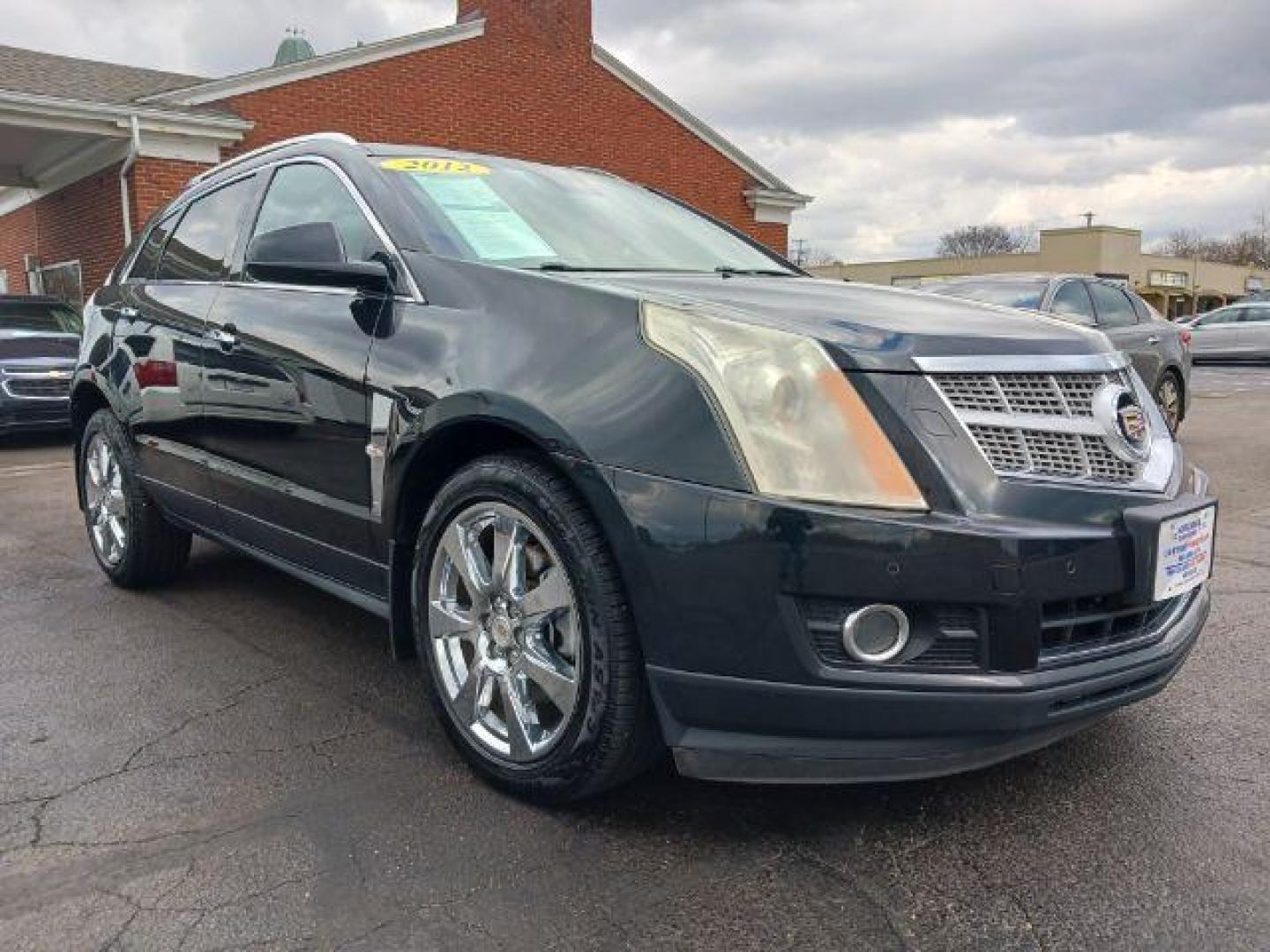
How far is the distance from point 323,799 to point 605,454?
119cm

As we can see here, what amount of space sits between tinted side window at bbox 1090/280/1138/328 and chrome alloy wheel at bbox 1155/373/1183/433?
632 millimetres

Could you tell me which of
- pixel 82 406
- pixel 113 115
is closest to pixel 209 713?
pixel 82 406

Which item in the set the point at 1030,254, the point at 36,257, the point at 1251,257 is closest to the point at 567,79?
the point at 36,257

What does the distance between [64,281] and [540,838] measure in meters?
15.7

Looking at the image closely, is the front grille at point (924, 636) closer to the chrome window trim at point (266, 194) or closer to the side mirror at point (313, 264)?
the chrome window trim at point (266, 194)

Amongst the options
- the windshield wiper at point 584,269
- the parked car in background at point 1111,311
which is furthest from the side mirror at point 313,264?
the parked car in background at point 1111,311

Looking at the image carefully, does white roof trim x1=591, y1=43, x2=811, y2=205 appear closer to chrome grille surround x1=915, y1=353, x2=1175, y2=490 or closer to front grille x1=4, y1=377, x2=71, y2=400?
front grille x1=4, y1=377, x2=71, y2=400

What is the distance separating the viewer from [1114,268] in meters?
46.2

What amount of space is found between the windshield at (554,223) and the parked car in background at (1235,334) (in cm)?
2236

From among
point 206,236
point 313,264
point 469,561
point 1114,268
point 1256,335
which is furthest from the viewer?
point 1114,268

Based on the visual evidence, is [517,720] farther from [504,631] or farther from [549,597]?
[549,597]

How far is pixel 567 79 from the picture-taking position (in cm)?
1584

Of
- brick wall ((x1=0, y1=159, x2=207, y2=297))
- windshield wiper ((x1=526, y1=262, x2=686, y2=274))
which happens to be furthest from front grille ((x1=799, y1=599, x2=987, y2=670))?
brick wall ((x1=0, y1=159, x2=207, y2=297))

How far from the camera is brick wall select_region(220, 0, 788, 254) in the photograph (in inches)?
530
